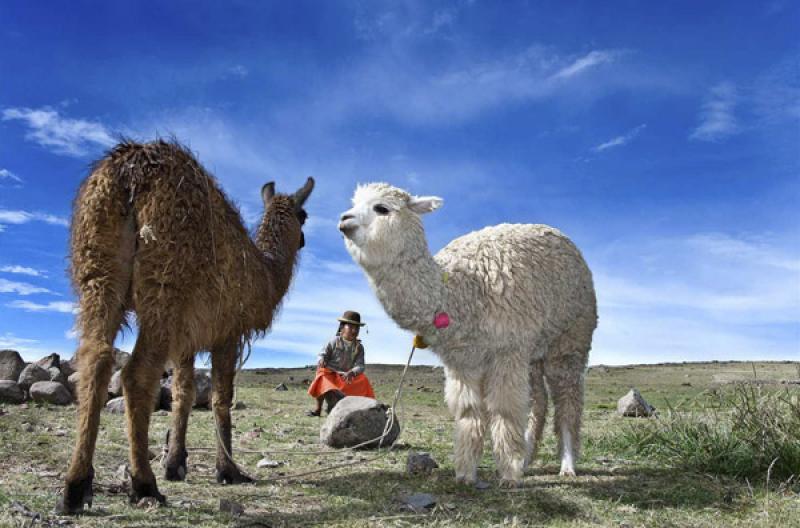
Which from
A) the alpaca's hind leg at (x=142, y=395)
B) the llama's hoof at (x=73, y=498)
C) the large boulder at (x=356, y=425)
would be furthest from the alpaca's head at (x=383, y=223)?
the large boulder at (x=356, y=425)

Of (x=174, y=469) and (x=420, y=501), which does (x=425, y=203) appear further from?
(x=174, y=469)

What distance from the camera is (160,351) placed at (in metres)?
5.96

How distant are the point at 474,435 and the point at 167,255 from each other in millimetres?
3697

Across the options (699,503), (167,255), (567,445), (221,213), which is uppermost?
(221,213)

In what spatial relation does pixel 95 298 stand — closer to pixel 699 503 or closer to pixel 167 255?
pixel 167 255

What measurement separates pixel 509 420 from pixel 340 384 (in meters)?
6.80

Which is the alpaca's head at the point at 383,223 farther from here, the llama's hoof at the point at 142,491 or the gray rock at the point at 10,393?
the gray rock at the point at 10,393

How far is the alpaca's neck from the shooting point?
6.67 metres

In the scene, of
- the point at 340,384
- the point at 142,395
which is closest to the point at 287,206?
the point at 142,395

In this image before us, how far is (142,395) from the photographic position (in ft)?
19.4

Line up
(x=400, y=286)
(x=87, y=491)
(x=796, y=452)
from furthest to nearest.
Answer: (x=796, y=452) → (x=400, y=286) → (x=87, y=491)

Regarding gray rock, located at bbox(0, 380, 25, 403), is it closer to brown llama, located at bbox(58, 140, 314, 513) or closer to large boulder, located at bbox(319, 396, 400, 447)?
large boulder, located at bbox(319, 396, 400, 447)

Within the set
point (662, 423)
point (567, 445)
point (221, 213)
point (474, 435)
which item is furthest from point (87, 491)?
point (662, 423)

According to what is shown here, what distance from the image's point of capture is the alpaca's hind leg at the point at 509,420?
7.03 meters
